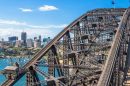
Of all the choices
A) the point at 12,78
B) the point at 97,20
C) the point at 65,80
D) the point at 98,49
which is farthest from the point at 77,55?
the point at 97,20

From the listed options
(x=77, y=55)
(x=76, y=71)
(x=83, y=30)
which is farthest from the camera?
(x=83, y=30)

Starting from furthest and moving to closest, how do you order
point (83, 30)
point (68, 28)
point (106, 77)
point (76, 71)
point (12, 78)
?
1. point (83, 30)
2. point (68, 28)
3. point (76, 71)
4. point (12, 78)
5. point (106, 77)

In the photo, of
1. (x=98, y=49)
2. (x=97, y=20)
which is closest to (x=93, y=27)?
(x=97, y=20)

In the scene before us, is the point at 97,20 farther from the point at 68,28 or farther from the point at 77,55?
the point at 77,55

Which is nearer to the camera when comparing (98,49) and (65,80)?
(65,80)

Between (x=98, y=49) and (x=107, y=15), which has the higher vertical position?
(x=107, y=15)

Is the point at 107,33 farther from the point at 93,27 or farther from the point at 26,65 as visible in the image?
the point at 26,65

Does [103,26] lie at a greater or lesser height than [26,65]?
greater
